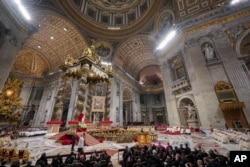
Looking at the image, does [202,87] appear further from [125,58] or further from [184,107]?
[125,58]

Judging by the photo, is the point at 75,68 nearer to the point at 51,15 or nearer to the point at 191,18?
the point at 51,15

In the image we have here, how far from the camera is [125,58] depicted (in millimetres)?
22016

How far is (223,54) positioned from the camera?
33.6ft

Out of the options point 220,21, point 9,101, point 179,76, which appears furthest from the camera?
point 9,101

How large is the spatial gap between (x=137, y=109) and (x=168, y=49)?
13.2 m

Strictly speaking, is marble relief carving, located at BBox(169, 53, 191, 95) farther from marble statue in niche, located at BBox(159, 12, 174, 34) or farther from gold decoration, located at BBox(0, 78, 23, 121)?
gold decoration, located at BBox(0, 78, 23, 121)

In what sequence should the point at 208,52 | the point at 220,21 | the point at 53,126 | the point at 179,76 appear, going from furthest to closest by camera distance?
the point at 179,76
the point at 220,21
the point at 208,52
the point at 53,126

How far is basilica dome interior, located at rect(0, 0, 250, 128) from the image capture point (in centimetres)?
909

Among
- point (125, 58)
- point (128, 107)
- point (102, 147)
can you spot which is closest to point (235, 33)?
point (102, 147)

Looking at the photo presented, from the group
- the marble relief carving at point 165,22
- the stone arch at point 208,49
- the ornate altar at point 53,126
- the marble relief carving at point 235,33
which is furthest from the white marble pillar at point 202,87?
the ornate altar at point 53,126

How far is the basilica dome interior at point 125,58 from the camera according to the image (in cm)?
909

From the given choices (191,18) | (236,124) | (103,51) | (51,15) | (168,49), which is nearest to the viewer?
(236,124)

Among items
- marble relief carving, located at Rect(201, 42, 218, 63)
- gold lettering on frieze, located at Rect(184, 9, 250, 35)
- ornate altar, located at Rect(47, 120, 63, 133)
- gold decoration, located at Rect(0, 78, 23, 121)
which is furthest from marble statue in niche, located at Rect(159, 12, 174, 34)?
gold decoration, located at Rect(0, 78, 23, 121)

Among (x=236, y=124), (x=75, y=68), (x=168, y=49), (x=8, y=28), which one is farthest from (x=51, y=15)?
(x=236, y=124)
